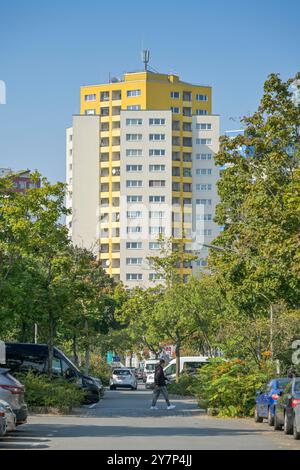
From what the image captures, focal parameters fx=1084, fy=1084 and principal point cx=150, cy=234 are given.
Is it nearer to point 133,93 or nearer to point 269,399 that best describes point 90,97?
point 133,93

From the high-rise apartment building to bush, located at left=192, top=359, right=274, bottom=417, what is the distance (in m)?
101

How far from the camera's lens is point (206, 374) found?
39125 mm

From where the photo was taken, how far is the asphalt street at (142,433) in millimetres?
21500

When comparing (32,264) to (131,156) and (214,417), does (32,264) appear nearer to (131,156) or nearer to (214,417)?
(214,417)

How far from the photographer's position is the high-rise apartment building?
14162 centimetres

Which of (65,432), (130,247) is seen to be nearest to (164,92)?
(130,247)

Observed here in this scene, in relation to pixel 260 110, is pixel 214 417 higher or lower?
lower

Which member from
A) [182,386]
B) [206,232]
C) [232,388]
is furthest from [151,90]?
[232,388]

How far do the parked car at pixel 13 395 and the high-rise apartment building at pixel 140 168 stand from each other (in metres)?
114

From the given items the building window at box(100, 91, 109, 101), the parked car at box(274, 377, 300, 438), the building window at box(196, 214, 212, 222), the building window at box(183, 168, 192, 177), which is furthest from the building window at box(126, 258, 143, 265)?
the parked car at box(274, 377, 300, 438)

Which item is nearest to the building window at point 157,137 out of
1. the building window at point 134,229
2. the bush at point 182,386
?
the building window at point 134,229

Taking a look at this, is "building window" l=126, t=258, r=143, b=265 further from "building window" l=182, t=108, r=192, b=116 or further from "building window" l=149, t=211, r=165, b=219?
"building window" l=182, t=108, r=192, b=116

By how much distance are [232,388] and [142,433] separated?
10827 millimetres
